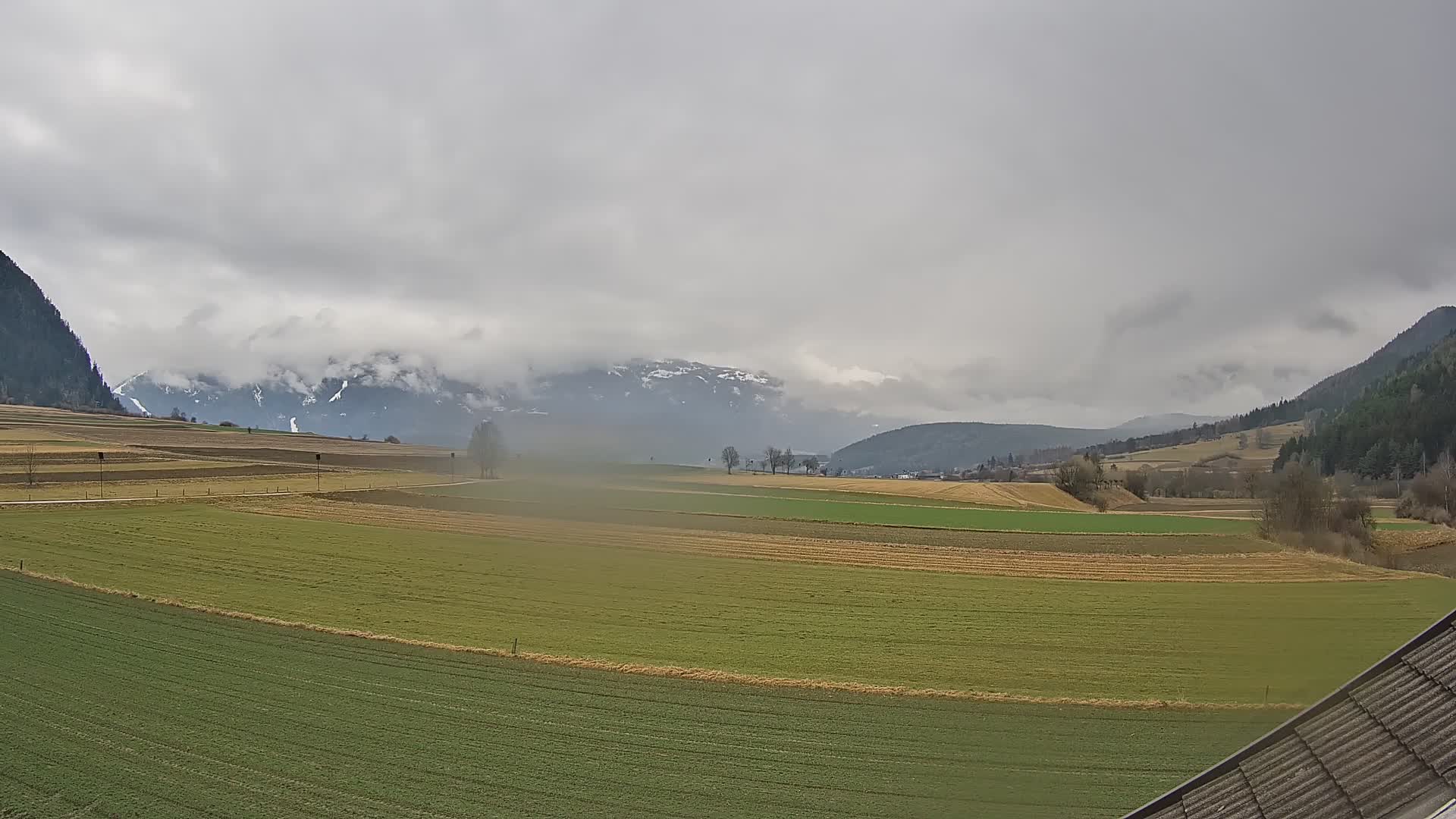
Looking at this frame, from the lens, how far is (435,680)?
20422mm

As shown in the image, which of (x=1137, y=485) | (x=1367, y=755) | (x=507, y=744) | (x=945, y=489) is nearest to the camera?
(x=1367, y=755)

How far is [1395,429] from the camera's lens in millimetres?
116250

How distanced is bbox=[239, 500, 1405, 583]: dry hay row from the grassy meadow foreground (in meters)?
0.59

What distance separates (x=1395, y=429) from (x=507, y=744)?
152127mm

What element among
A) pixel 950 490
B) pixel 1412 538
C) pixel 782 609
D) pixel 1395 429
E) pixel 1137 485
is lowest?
pixel 782 609

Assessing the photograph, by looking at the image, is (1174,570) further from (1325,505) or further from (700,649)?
(700,649)

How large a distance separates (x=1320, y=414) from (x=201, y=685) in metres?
243

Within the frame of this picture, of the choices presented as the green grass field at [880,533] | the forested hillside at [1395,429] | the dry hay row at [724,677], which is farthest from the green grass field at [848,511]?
the forested hillside at [1395,429]

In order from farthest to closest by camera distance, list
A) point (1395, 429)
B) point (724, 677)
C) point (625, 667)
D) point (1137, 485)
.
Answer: point (1137, 485), point (1395, 429), point (625, 667), point (724, 677)

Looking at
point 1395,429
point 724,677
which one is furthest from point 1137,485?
point 724,677

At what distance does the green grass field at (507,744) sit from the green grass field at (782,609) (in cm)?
231

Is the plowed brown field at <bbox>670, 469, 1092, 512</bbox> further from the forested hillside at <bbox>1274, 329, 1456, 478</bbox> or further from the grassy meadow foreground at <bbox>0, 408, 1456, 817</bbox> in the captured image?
the grassy meadow foreground at <bbox>0, 408, 1456, 817</bbox>

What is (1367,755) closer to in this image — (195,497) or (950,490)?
(195,497)

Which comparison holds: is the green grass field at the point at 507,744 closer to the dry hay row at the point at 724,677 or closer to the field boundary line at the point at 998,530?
→ the dry hay row at the point at 724,677
